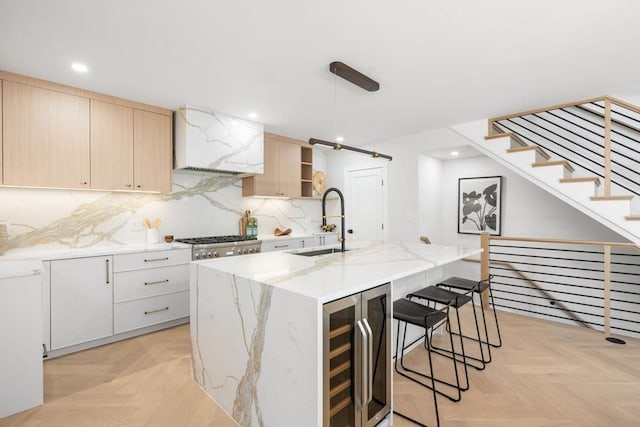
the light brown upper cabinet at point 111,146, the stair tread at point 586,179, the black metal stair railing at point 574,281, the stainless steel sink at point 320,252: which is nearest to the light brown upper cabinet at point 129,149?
the light brown upper cabinet at point 111,146

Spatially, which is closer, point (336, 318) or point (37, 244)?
point (336, 318)

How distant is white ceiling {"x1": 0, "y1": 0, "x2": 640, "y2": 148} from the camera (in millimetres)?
1771

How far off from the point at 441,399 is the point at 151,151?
11.7ft

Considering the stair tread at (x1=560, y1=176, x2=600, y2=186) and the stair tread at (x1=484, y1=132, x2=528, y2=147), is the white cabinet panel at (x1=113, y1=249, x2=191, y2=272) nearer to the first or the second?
the stair tread at (x1=484, y1=132, x2=528, y2=147)

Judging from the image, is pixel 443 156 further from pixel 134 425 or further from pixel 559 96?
pixel 134 425

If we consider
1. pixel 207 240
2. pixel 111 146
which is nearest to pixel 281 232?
pixel 207 240

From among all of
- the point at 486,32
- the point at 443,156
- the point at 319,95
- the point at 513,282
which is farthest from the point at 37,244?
the point at 513,282

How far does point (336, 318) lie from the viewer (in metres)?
1.36

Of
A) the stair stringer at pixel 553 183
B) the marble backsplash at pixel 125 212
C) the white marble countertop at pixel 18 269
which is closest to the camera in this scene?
the white marble countertop at pixel 18 269

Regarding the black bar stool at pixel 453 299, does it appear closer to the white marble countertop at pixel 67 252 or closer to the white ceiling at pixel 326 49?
the white ceiling at pixel 326 49

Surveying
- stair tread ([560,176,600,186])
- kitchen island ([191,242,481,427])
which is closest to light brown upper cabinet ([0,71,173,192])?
kitchen island ([191,242,481,427])

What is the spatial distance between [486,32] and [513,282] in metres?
3.89

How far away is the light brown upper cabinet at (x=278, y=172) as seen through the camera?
4.28 m

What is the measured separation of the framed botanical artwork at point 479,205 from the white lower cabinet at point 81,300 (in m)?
4.93
